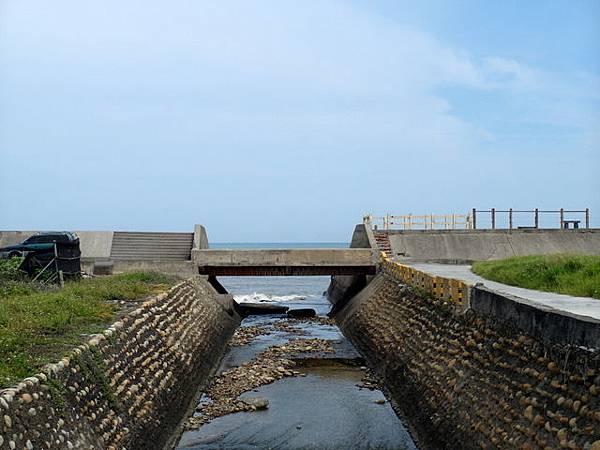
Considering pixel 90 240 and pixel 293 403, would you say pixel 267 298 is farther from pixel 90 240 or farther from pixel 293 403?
pixel 293 403

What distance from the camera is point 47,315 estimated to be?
1377 centimetres

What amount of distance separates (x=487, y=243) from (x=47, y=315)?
28818 mm

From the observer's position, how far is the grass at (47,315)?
10.4m

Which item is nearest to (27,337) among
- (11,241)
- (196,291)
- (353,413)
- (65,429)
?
(65,429)

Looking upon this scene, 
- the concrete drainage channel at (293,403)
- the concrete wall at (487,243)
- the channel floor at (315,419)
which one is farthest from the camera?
the concrete wall at (487,243)

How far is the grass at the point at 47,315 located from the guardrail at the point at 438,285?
8401mm

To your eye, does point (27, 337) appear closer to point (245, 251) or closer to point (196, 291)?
point (196, 291)

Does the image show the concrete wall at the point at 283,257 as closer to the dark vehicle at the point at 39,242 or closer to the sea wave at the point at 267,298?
the dark vehicle at the point at 39,242

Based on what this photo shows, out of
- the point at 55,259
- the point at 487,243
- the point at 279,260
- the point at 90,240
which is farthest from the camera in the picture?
the point at 487,243

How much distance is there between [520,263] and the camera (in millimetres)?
21297

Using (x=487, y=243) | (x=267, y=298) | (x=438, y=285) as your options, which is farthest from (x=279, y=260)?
(x=267, y=298)

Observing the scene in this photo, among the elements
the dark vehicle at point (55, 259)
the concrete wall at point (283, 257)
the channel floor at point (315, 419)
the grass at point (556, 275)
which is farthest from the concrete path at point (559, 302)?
the dark vehicle at point (55, 259)

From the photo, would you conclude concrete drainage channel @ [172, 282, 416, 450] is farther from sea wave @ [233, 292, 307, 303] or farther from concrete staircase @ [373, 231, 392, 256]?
sea wave @ [233, 292, 307, 303]

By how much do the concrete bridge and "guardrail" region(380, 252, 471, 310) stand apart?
4.14 m
